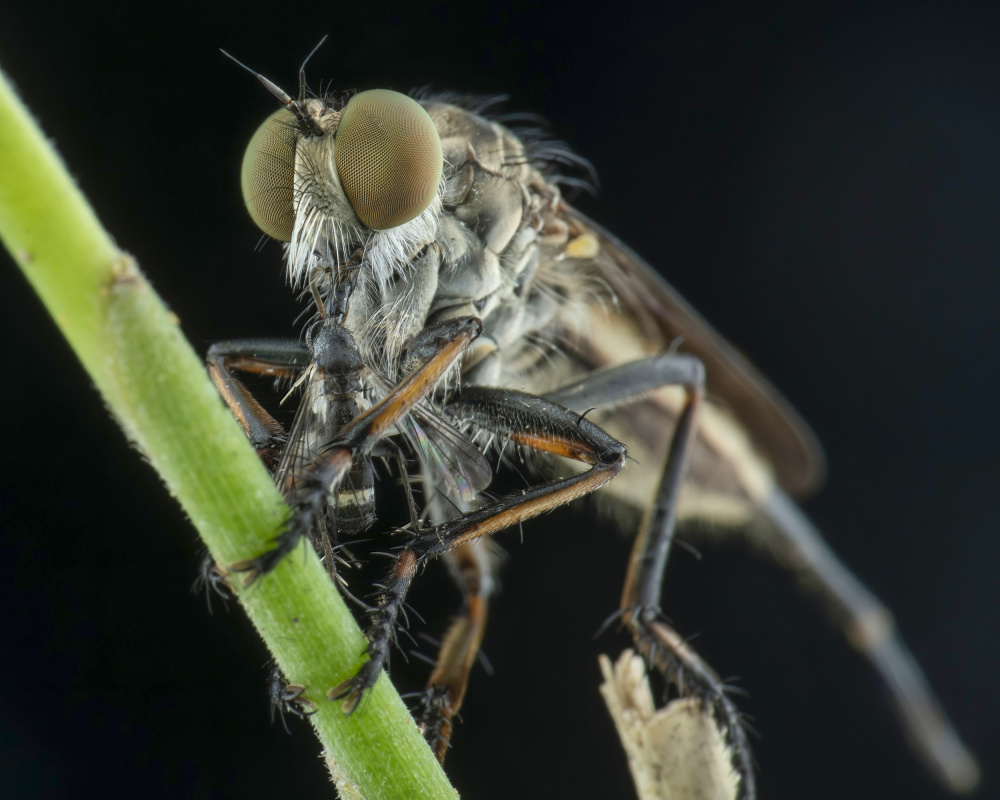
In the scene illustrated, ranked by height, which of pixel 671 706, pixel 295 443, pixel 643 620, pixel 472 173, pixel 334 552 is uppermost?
pixel 472 173

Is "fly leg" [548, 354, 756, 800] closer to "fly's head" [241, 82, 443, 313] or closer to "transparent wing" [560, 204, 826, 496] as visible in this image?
"transparent wing" [560, 204, 826, 496]

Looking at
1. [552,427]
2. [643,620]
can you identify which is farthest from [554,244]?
[643,620]

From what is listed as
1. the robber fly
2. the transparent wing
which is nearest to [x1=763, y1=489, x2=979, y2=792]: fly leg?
the transparent wing

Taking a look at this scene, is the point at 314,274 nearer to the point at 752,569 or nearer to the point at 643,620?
the point at 643,620

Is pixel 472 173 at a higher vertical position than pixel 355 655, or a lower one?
higher

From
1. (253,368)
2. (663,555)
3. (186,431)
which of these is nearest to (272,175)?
(253,368)

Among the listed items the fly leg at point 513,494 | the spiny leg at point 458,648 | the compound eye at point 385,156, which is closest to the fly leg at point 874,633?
the spiny leg at point 458,648

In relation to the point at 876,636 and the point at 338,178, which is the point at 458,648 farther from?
the point at 876,636
